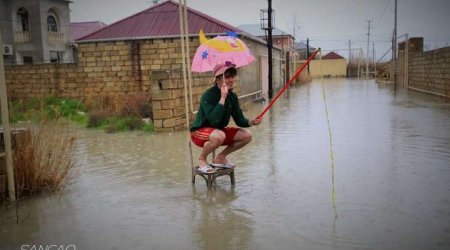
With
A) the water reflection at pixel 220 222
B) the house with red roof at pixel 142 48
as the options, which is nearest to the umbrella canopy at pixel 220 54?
the water reflection at pixel 220 222

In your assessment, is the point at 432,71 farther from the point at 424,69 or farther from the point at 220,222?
the point at 220,222

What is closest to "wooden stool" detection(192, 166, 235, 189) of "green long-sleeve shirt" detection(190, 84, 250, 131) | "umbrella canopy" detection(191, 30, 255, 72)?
"green long-sleeve shirt" detection(190, 84, 250, 131)

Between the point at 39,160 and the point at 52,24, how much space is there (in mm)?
32928

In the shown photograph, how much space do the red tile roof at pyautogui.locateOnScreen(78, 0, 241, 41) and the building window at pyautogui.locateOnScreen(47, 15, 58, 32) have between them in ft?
56.4

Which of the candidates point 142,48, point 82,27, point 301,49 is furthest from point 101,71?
point 301,49

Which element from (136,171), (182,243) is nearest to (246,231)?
(182,243)

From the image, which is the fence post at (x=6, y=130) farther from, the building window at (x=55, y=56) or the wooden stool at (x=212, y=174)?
the building window at (x=55, y=56)

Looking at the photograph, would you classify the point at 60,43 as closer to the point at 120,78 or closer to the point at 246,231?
the point at 120,78

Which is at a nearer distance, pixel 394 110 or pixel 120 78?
pixel 394 110

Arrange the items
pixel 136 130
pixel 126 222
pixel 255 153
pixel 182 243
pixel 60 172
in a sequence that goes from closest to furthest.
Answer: pixel 182 243, pixel 126 222, pixel 60 172, pixel 255 153, pixel 136 130

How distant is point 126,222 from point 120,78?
582 inches

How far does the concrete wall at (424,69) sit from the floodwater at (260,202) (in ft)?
34.2

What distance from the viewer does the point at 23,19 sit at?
105ft

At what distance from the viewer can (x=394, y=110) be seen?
1282cm
